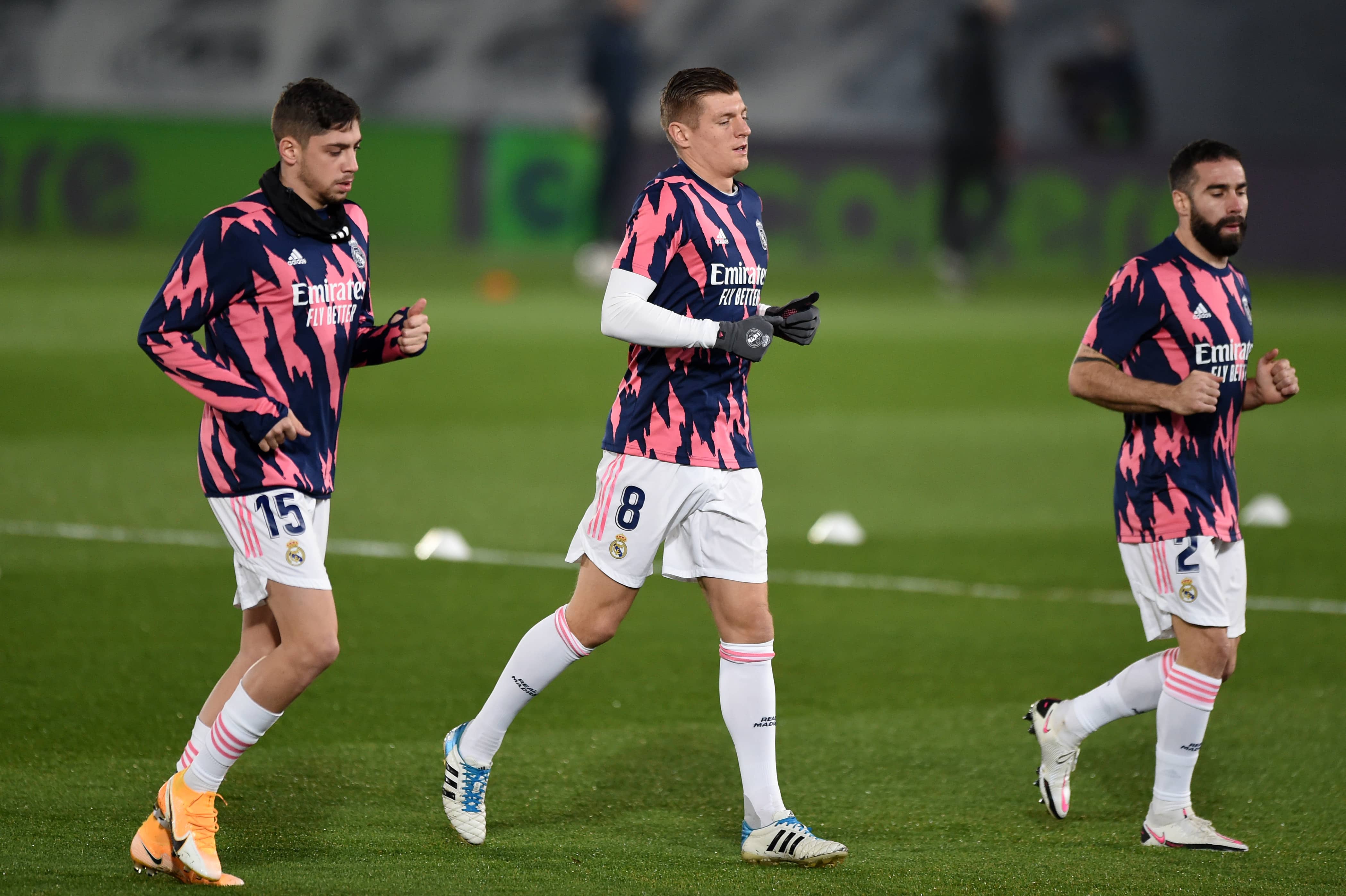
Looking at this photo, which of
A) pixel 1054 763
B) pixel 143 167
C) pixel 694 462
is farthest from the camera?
pixel 143 167

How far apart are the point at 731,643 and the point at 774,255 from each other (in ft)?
52.0

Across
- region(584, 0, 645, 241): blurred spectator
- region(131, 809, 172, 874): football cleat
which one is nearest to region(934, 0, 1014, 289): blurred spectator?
region(584, 0, 645, 241): blurred spectator

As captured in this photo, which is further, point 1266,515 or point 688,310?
point 1266,515

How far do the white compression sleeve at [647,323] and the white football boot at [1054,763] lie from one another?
60.0 inches

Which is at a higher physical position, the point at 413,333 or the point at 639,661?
the point at 413,333

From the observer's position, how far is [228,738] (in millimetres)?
4355

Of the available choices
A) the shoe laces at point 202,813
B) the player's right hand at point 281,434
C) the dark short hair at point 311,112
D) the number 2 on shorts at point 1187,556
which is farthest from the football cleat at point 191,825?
the number 2 on shorts at point 1187,556

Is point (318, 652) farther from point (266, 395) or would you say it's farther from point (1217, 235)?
point (1217, 235)

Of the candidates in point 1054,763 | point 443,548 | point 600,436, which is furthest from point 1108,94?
point 1054,763

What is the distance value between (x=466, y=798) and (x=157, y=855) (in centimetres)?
77

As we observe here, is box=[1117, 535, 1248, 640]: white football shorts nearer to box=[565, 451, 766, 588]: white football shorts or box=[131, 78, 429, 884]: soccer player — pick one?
box=[565, 451, 766, 588]: white football shorts

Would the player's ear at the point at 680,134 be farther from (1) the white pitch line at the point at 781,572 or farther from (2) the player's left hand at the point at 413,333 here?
(1) the white pitch line at the point at 781,572

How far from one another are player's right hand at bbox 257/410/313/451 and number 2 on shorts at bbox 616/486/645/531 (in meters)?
0.82

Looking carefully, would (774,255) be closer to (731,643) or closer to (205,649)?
(205,649)
